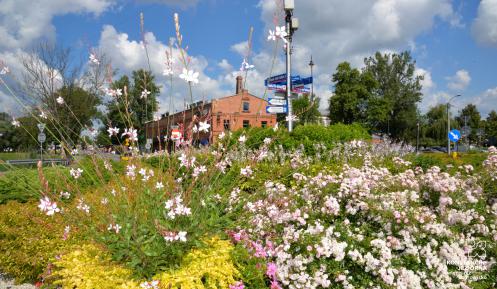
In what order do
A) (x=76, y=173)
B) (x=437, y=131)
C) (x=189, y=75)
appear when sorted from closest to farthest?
(x=189, y=75)
(x=76, y=173)
(x=437, y=131)

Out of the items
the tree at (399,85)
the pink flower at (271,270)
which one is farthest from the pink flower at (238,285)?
the tree at (399,85)

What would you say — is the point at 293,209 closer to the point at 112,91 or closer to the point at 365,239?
the point at 365,239

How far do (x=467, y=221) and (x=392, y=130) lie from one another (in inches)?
1786

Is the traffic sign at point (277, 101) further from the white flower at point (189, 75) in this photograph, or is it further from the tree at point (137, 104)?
the white flower at point (189, 75)

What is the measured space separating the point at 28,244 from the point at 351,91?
35.7m

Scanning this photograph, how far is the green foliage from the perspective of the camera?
4.10 metres

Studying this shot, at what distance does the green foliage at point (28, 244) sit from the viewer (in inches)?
161

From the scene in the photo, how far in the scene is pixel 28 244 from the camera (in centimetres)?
436

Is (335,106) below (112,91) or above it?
above

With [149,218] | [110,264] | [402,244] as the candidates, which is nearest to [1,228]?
[110,264]

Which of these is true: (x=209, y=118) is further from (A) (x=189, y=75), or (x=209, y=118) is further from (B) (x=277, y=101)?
(B) (x=277, y=101)

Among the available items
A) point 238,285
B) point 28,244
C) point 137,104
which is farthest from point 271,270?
point 28,244

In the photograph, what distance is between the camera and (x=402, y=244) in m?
3.53

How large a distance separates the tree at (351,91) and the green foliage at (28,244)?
3455 cm
